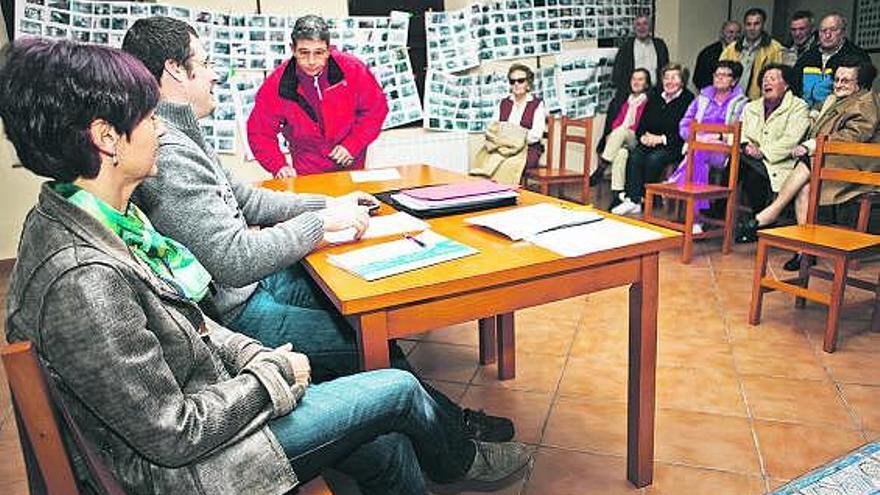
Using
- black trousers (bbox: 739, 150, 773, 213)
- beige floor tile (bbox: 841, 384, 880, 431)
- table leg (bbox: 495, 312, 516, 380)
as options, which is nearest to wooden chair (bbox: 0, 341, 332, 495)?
table leg (bbox: 495, 312, 516, 380)

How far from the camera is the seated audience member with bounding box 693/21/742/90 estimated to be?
5164 mm

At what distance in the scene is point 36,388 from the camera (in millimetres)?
776

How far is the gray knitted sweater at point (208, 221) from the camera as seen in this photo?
4.55ft

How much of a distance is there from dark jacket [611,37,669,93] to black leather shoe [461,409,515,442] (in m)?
4.03

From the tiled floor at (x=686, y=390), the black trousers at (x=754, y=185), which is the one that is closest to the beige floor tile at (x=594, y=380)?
the tiled floor at (x=686, y=390)

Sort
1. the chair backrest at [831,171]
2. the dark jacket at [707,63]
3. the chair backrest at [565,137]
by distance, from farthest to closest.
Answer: the dark jacket at [707,63] → the chair backrest at [565,137] → the chair backrest at [831,171]

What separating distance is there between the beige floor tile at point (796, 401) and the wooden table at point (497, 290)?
66 centimetres

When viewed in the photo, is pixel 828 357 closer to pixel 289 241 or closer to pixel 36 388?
pixel 289 241

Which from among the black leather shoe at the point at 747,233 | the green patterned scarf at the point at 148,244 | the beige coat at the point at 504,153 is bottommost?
the black leather shoe at the point at 747,233

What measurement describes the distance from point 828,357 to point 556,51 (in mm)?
3527

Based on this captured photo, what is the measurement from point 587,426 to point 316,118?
1.71 meters

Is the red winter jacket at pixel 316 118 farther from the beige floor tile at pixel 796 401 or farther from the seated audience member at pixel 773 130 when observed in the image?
the seated audience member at pixel 773 130

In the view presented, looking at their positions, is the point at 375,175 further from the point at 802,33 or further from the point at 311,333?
the point at 802,33

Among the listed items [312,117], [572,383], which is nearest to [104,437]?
[572,383]
